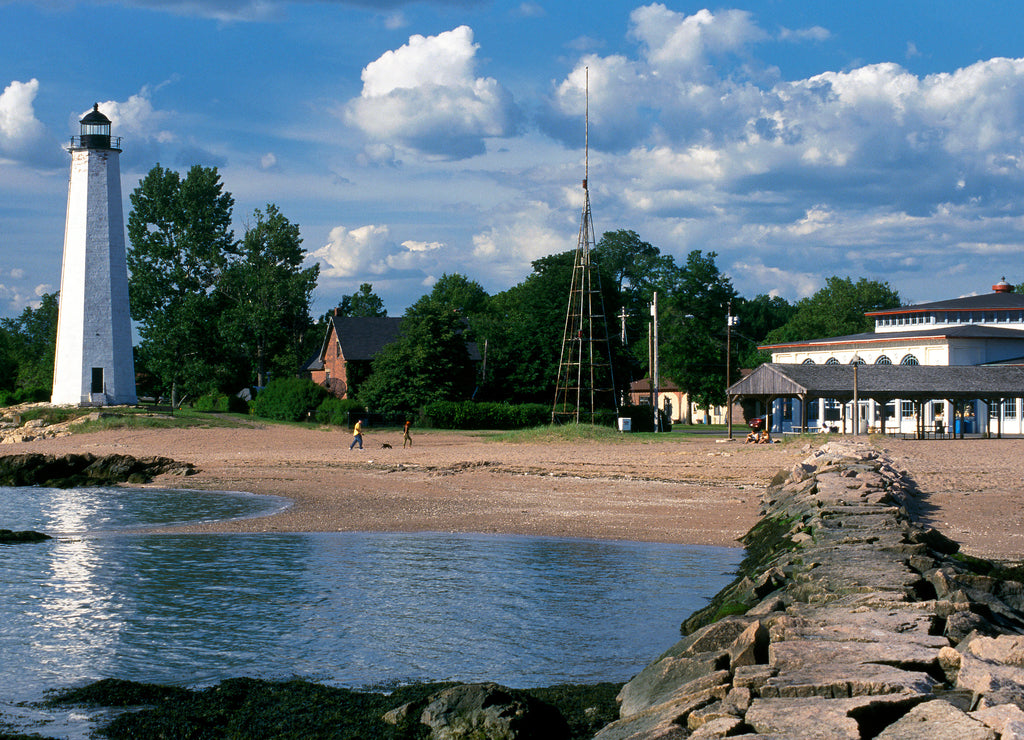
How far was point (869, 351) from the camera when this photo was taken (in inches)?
2414

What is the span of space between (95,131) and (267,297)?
57.8ft

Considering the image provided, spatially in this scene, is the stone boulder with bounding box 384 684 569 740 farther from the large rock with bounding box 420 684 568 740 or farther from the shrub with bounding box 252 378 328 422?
the shrub with bounding box 252 378 328 422

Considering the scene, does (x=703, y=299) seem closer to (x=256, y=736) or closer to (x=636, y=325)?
(x=636, y=325)

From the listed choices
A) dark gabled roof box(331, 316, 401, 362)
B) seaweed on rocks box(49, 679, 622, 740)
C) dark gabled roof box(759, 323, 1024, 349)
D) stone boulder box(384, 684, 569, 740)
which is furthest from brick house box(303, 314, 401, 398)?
Result: stone boulder box(384, 684, 569, 740)

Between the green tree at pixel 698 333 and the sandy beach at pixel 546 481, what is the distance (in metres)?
25.6

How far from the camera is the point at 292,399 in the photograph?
52281 mm

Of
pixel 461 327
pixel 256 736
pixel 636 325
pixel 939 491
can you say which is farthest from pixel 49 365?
pixel 256 736

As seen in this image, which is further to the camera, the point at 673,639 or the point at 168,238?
the point at 168,238

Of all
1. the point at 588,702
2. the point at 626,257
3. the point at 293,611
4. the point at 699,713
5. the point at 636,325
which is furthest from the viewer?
the point at 626,257

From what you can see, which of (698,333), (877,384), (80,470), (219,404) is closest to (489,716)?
(80,470)

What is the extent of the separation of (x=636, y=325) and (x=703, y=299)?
1154cm

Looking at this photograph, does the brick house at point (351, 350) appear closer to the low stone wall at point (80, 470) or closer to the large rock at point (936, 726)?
the low stone wall at point (80, 470)

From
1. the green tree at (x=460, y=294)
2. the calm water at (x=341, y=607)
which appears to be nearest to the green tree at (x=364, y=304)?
the green tree at (x=460, y=294)

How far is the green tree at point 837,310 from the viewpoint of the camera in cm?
9338
